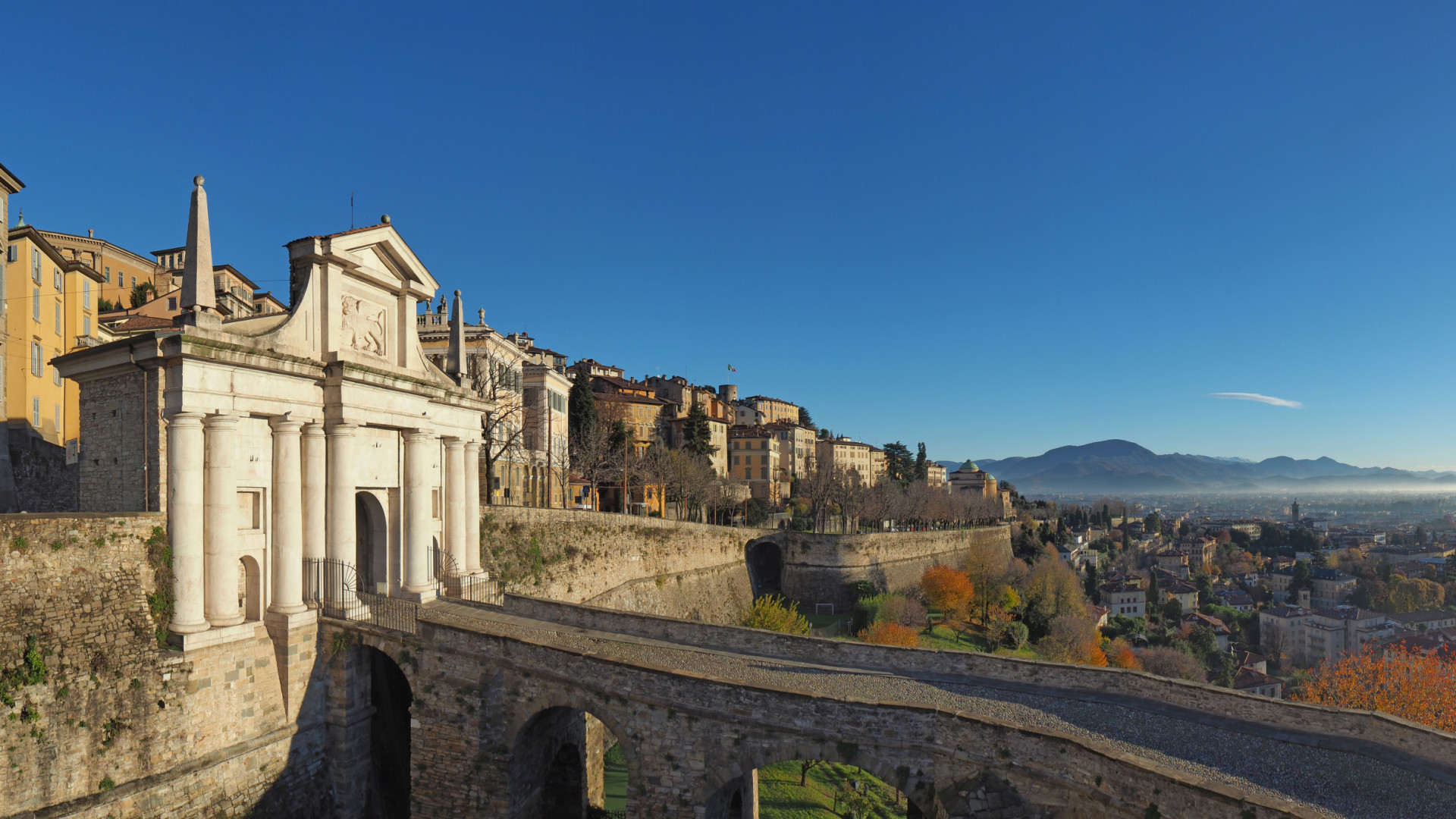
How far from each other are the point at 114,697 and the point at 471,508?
10254 mm

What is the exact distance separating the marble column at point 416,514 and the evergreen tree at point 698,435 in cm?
4848

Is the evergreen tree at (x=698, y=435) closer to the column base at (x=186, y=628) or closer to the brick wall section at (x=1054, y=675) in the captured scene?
the brick wall section at (x=1054, y=675)

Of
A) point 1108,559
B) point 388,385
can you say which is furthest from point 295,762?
point 1108,559

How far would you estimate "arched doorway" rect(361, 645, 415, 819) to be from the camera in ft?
58.8

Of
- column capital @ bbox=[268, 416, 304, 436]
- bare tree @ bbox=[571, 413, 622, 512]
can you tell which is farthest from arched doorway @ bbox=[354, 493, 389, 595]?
bare tree @ bbox=[571, 413, 622, 512]

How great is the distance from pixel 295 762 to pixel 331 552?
462cm

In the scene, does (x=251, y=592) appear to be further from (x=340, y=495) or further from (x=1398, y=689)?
(x=1398, y=689)

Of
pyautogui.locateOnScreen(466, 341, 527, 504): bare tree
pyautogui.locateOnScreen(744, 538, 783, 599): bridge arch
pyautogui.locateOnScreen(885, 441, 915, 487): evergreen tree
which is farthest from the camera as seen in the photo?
pyautogui.locateOnScreen(885, 441, 915, 487): evergreen tree

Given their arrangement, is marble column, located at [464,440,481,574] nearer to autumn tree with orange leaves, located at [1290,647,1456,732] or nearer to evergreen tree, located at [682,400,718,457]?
autumn tree with orange leaves, located at [1290,647,1456,732]

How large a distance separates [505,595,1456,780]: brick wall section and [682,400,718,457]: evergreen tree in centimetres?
4976

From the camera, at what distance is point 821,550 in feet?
185

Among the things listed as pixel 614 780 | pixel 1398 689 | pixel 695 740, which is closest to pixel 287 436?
pixel 695 740

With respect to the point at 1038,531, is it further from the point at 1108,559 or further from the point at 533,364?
the point at 533,364

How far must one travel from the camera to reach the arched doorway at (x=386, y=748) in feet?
58.8
